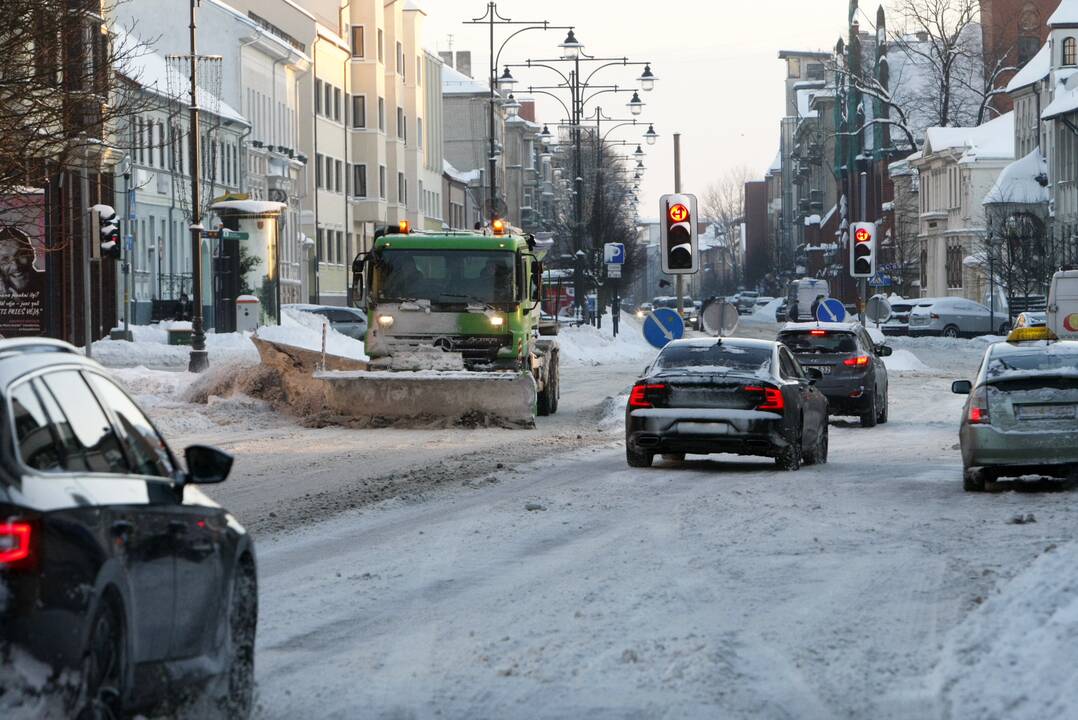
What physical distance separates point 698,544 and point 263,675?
5356 millimetres

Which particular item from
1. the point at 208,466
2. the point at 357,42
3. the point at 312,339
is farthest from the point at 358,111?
the point at 208,466

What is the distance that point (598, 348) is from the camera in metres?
61.3

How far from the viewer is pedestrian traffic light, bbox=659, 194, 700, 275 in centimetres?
2525

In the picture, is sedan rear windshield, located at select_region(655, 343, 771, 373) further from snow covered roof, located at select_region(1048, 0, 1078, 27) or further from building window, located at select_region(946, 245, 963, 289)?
building window, located at select_region(946, 245, 963, 289)

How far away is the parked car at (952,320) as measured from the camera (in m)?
78.9

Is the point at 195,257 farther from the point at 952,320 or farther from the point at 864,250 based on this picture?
the point at 952,320

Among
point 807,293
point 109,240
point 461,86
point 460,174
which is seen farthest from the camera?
point 461,86

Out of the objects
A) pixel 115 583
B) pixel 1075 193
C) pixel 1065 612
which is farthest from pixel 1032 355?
pixel 1075 193

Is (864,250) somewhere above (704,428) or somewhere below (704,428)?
above

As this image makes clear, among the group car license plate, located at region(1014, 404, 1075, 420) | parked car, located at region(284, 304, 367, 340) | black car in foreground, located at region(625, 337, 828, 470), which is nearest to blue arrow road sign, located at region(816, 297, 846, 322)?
parked car, located at region(284, 304, 367, 340)

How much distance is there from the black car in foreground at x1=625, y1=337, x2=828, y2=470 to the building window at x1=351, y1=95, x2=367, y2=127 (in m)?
70.0

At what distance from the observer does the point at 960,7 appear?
102438mm

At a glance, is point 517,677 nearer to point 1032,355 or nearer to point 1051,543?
point 1051,543

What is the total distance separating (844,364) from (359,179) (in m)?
61.4
